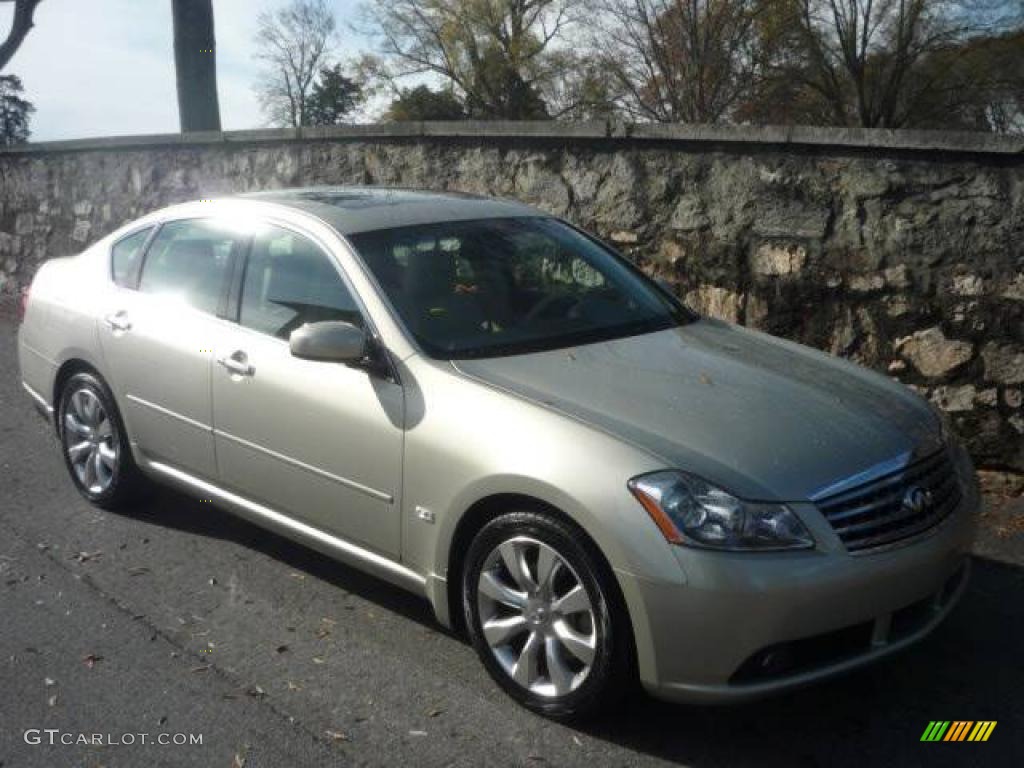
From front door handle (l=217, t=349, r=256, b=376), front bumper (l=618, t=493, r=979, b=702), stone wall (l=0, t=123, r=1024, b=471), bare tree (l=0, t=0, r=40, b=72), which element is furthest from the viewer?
A: bare tree (l=0, t=0, r=40, b=72)

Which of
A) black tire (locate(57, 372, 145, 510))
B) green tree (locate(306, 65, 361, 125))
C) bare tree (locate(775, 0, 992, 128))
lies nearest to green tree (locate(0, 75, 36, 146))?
green tree (locate(306, 65, 361, 125))

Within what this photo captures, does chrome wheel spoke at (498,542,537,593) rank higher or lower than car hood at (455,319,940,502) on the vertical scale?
lower

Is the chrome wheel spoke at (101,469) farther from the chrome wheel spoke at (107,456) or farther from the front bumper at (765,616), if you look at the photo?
the front bumper at (765,616)

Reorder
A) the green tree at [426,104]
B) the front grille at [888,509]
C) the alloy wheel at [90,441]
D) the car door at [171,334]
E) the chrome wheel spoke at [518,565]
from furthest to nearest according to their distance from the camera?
1. the green tree at [426,104]
2. the alloy wheel at [90,441]
3. the car door at [171,334]
4. the chrome wheel spoke at [518,565]
5. the front grille at [888,509]

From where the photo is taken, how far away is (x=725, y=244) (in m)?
6.78

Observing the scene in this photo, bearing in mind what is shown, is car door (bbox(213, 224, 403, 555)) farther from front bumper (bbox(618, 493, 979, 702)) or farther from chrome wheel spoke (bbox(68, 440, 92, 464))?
chrome wheel spoke (bbox(68, 440, 92, 464))

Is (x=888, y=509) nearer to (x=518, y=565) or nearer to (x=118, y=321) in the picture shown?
(x=518, y=565)

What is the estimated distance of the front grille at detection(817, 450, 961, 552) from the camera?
3.29 metres

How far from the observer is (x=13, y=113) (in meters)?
51.8

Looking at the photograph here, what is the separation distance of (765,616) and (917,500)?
71 centimetres

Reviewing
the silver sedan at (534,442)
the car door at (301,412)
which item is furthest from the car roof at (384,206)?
the car door at (301,412)

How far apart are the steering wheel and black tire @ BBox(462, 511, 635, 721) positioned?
104 centimetres

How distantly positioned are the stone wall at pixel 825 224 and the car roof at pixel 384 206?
1.91 meters

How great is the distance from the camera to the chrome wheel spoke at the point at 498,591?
3.59m
